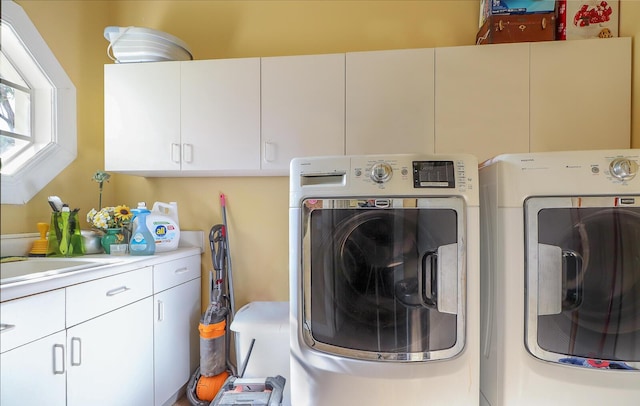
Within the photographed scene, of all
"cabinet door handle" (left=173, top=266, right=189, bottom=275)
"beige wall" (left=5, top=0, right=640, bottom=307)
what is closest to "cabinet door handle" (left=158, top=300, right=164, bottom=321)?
"cabinet door handle" (left=173, top=266, right=189, bottom=275)

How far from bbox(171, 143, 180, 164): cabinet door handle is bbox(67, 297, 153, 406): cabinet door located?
788mm

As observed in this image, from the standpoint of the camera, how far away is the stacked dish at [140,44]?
185cm

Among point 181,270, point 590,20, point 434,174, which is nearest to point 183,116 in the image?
point 181,270

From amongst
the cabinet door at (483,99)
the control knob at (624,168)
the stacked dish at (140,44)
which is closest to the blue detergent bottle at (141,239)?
the stacked dish at (140,44)

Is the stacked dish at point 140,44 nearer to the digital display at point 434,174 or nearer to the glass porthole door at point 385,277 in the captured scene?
the glass porthole door at point 385,277

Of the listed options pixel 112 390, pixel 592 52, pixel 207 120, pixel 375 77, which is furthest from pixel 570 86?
pixel 112 390

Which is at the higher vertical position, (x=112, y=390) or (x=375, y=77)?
(x=375, y=77)

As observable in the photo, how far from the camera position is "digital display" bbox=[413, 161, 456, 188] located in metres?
1.18

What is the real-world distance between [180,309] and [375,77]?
1.76 meters

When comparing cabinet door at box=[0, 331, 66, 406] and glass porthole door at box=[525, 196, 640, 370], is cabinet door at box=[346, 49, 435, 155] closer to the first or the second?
glass porthole door at box=[525, 196, 640, 370]

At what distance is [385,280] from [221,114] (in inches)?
52.1

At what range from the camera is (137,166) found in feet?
6.17

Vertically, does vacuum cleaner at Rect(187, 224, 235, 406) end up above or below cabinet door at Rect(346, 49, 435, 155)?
below

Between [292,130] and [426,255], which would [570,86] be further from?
[292,130]
